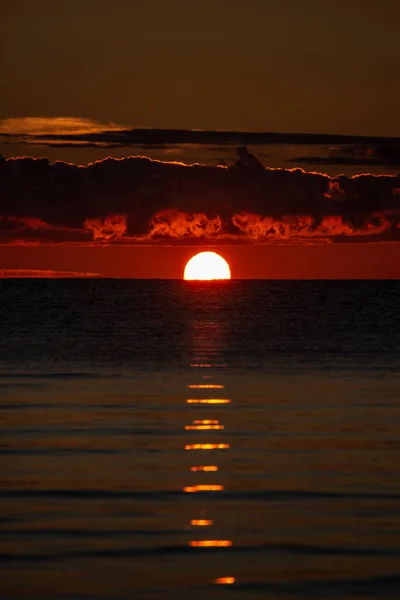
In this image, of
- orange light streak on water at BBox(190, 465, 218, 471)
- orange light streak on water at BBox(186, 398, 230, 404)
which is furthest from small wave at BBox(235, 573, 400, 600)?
orange light streak on water at BBox(186, 398, 230, 404)

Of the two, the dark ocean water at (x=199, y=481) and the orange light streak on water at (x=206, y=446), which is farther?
the orange light streak on water at (x=206, y=446)

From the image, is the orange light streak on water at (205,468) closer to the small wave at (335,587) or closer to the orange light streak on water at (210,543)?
the orange light streak on water at (210,543)

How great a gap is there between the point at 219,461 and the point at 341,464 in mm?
2220

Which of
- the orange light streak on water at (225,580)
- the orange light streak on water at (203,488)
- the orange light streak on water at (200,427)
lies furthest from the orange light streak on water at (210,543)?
the orange light streak on water at (200,427)

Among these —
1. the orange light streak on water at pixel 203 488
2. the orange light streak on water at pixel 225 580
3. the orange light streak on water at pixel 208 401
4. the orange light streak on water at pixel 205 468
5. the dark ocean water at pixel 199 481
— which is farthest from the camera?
the orange light streak on water at pixel 208 401

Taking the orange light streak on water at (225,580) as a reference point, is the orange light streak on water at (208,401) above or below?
above

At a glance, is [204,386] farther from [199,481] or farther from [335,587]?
[335,587]

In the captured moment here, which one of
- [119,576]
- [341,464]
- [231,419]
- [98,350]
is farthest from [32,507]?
[98,350]

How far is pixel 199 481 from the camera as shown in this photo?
21.6 m

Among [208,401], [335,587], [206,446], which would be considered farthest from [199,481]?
[208,401]

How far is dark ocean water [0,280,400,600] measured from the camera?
15.6m

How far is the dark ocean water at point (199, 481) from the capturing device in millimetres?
15609

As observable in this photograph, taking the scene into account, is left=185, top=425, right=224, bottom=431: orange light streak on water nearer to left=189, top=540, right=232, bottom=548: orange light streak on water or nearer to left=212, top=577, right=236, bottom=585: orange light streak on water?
left=189, top=540, right=232, bottom=548: orange light streak on water

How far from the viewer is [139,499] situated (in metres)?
19.9
